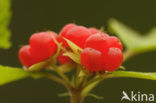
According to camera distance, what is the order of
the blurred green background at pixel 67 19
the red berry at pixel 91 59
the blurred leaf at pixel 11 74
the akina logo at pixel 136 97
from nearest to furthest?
the red berry at pixel 91 59 → the blurred leaf at pixel 11 74 → the akina logo at pixel 136 97 → the blurred green background at pixel 67 19

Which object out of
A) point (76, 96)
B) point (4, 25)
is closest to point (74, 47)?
point (76, 96)

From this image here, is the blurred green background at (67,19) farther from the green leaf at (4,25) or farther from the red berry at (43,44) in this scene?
the red berry at (43,44)

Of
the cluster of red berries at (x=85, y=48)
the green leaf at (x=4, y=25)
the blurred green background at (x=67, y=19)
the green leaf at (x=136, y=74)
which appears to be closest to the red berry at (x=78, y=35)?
the cluster of red berries at (x=85, y=48)

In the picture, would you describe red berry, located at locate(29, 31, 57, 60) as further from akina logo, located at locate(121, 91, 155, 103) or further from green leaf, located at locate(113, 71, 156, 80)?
akina logo, located at locate(121, 91, 155, 103)

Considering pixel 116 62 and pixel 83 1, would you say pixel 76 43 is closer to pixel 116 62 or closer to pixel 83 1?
pixel 116 62

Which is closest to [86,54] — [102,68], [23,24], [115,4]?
[102,68]

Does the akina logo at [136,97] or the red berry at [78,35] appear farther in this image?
the akina logo at [136,97]

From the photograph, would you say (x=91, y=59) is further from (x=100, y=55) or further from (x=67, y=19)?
(x=67, y=19)
